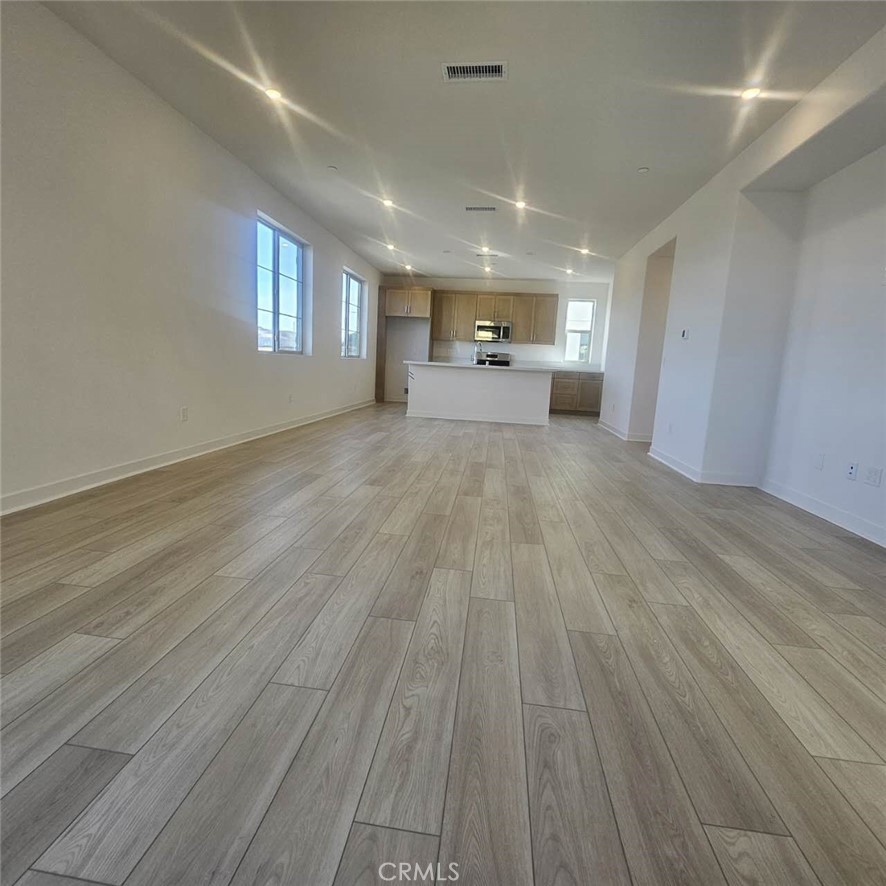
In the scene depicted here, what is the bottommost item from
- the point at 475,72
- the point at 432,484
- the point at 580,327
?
the point at 432,484

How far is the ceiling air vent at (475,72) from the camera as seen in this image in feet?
8.48

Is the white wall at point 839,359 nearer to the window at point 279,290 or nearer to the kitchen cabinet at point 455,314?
the window at point 279,290

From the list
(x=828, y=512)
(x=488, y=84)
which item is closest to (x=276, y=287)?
(x=488, y=84)

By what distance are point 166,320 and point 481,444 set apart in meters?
3.20

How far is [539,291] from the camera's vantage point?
8906mm

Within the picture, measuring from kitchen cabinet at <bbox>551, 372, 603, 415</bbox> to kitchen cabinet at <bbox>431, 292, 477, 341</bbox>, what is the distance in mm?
1987

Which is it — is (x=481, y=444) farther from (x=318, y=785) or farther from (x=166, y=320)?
(x=318, y=785)

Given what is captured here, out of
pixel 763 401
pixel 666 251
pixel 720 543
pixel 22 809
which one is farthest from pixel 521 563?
pixel 666 251

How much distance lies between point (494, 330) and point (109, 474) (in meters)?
7.18

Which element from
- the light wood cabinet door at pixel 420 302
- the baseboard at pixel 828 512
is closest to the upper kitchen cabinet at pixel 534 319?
the light wood cabinet door at pixel 420 302

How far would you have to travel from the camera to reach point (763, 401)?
12.2 feet

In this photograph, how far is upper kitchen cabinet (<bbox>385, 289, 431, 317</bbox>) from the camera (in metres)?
8.85

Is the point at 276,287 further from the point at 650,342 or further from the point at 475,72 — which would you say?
the point at 650,342

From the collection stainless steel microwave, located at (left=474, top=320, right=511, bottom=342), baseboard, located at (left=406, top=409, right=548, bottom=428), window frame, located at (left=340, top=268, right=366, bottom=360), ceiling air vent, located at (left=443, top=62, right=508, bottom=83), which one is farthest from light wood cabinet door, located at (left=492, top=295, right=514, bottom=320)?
ceiling air vent, located at (left=443, top=62, right=508, bottom=83)
